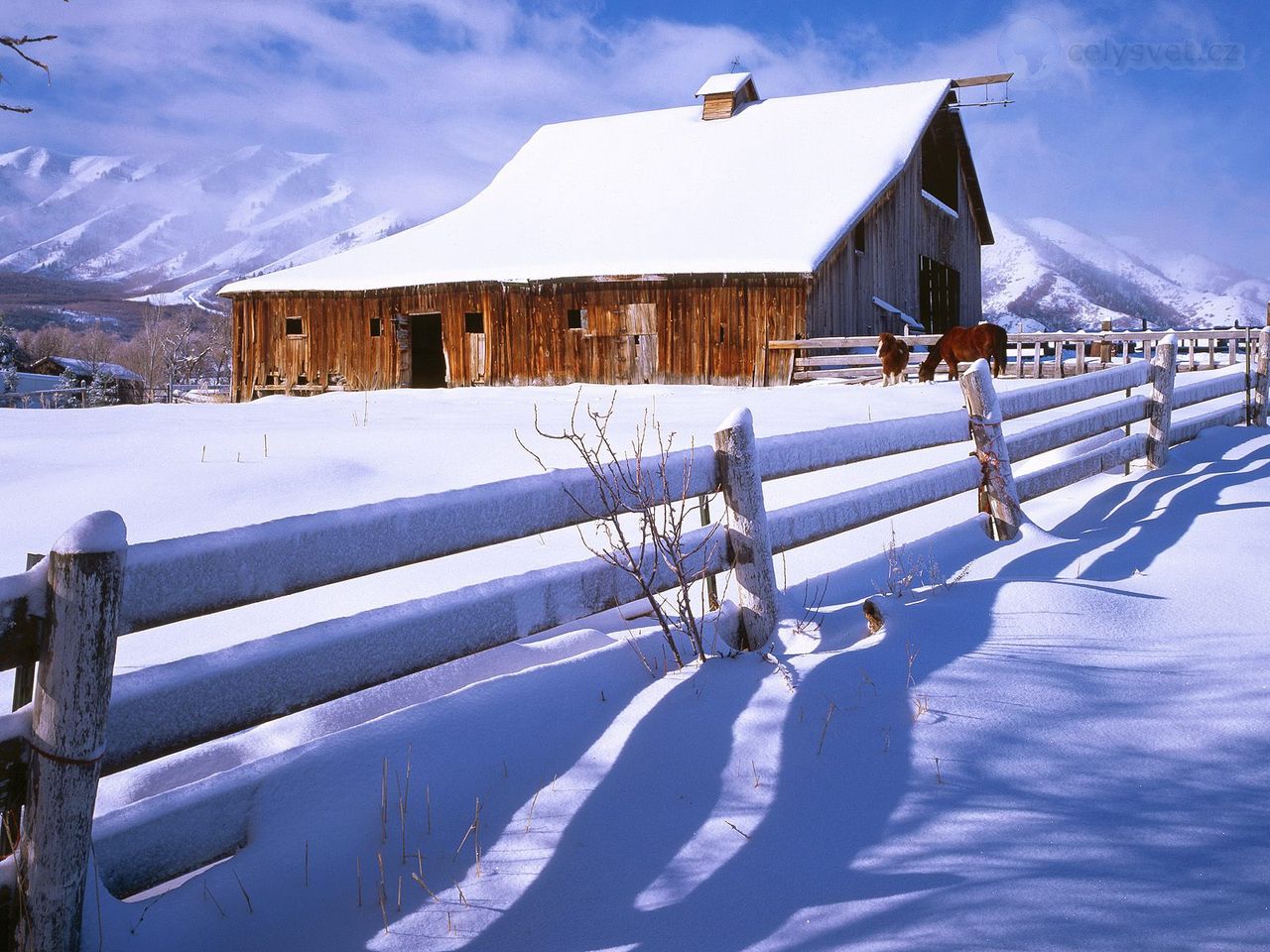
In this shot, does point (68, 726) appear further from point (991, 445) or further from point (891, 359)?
point (891, 359)

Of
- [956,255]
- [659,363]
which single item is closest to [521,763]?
[659,363]

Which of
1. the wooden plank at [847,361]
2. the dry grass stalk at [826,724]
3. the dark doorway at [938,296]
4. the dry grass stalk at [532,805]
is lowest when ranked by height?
the dry grass stalk at [532,805]

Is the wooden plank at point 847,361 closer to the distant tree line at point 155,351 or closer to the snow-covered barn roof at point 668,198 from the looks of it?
the snow-covered barn roof at point 668,198

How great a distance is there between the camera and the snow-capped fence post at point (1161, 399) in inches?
329

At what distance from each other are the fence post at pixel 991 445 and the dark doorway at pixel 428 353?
2141 centimetres

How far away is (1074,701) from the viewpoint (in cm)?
320

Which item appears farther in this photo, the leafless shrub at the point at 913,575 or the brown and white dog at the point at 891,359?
the brown and white dog at the point at 891,359

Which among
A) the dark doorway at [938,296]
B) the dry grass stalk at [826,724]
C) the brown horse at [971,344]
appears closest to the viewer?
the dry grass stalk at [826,724]

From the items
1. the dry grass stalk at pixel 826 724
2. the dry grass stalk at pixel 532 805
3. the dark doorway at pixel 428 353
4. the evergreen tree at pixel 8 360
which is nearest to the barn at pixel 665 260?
the dark doorway at pixel 428 353

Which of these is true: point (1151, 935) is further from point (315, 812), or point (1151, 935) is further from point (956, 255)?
point (956, 255)

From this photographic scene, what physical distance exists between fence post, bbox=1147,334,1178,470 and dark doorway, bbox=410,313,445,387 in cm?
1989

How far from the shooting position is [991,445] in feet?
18.5

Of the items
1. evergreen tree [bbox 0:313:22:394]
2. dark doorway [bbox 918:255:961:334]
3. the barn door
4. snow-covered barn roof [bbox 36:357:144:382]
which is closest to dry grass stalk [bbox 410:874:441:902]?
the barn door

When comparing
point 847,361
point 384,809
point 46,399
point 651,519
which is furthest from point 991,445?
point 46,399
